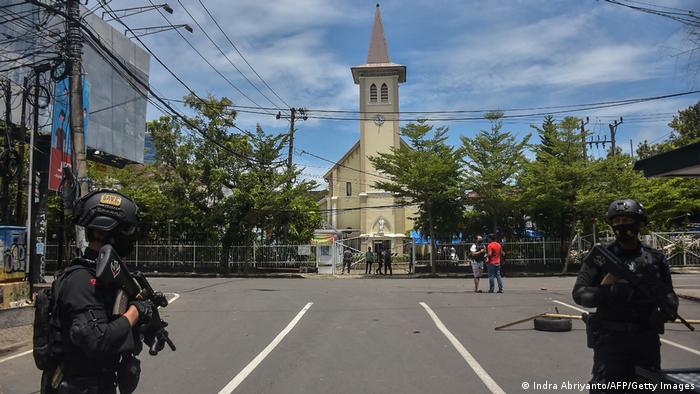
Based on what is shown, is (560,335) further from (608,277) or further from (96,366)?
(96,366)

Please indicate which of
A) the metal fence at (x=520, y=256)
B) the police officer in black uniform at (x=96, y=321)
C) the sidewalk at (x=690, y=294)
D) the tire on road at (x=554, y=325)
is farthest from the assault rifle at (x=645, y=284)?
the metal fence at (x=520, y=256)

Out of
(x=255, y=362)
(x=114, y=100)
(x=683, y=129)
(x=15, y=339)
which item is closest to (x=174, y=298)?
(x=15, y=339)

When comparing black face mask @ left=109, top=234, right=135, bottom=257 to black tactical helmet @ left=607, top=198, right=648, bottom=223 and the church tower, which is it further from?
the church tower

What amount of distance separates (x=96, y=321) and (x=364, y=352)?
17.9 ft

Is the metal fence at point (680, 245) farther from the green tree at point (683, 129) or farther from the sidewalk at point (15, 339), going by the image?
the sidewalk at point (15, 339)

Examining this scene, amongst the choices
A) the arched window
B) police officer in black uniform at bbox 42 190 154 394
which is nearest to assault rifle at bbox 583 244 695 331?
police officer in black uniform at bbox 42 190 154 394

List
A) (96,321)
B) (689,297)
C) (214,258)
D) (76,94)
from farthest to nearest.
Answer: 1. (214,258)
2. (689,297)
3. (76,94)
4. (96,321)

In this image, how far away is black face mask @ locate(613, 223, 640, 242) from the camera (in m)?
3.66

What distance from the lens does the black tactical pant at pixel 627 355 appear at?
11.0 feet

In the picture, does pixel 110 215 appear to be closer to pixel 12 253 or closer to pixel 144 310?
pixel 144 310

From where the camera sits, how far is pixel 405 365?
6863 millimetres

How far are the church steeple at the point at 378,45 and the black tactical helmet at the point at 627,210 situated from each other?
43.5 metres

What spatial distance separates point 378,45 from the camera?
46500 mm

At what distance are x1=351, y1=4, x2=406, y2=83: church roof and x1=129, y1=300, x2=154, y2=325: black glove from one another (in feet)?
141
